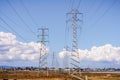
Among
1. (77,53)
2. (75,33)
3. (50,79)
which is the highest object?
(75,33)

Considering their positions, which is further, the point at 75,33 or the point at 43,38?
the point at 43,38

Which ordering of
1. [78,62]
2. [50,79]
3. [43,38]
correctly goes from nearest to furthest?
[78,62], [50,79], [43,38]

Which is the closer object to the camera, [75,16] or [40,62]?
[75,16]

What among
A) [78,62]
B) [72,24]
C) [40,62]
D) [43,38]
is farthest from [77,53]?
[43,38]

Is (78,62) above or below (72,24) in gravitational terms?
below

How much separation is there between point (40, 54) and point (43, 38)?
5.18 metres

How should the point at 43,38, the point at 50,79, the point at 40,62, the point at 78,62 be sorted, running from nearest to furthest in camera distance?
the point at 78,62 < the point at 50,79 < the point at 40,62 < the point at 43,38

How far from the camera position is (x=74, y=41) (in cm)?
5150

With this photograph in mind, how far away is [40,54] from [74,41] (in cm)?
1592

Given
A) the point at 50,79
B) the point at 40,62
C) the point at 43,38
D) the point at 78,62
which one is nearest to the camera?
the point at 78,62

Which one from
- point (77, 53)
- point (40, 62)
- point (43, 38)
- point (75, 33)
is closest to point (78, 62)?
point (77, 53)

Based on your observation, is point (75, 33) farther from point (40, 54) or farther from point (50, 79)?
point (40, 54)

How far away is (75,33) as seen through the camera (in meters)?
51.3

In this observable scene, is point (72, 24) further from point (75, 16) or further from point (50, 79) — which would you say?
point (50, 79)
